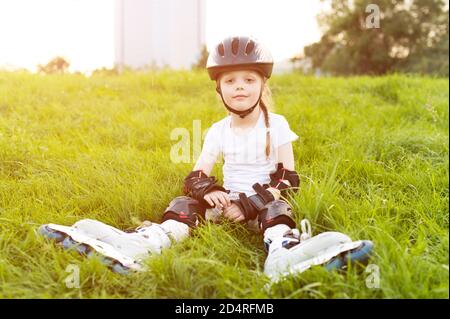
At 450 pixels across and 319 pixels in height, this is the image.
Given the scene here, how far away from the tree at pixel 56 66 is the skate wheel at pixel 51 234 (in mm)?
6389

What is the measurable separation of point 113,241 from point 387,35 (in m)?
20.3

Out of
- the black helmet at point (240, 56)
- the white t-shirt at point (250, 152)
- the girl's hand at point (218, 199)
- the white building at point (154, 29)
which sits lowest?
the girl's hand at point (218, 199)

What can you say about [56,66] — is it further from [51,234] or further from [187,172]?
[51,234]

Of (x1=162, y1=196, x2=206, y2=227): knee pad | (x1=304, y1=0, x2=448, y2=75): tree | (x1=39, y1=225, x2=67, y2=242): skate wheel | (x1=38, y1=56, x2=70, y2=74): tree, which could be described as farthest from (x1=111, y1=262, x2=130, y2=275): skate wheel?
(x1=304, y1=0, x2=448, y2=75): tree

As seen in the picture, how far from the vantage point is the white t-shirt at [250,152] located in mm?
3223

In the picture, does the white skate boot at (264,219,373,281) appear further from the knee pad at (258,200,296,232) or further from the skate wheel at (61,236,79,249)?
the skate wheel at (61,236,79,249)

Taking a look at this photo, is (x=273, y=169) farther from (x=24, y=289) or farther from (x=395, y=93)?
(x=395, y=93)

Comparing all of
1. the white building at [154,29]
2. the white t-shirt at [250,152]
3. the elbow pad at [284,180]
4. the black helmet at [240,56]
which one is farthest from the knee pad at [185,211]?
the white building at [154,29]

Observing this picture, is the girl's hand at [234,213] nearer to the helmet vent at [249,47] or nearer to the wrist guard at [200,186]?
the wrist guard at [200,186]

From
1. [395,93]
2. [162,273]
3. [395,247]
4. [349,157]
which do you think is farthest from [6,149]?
[395,93]

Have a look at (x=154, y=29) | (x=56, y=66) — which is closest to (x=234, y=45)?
(x=154, y=29)

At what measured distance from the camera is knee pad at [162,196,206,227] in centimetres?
288

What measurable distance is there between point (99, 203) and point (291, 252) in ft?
4.99

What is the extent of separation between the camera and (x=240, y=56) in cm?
313
